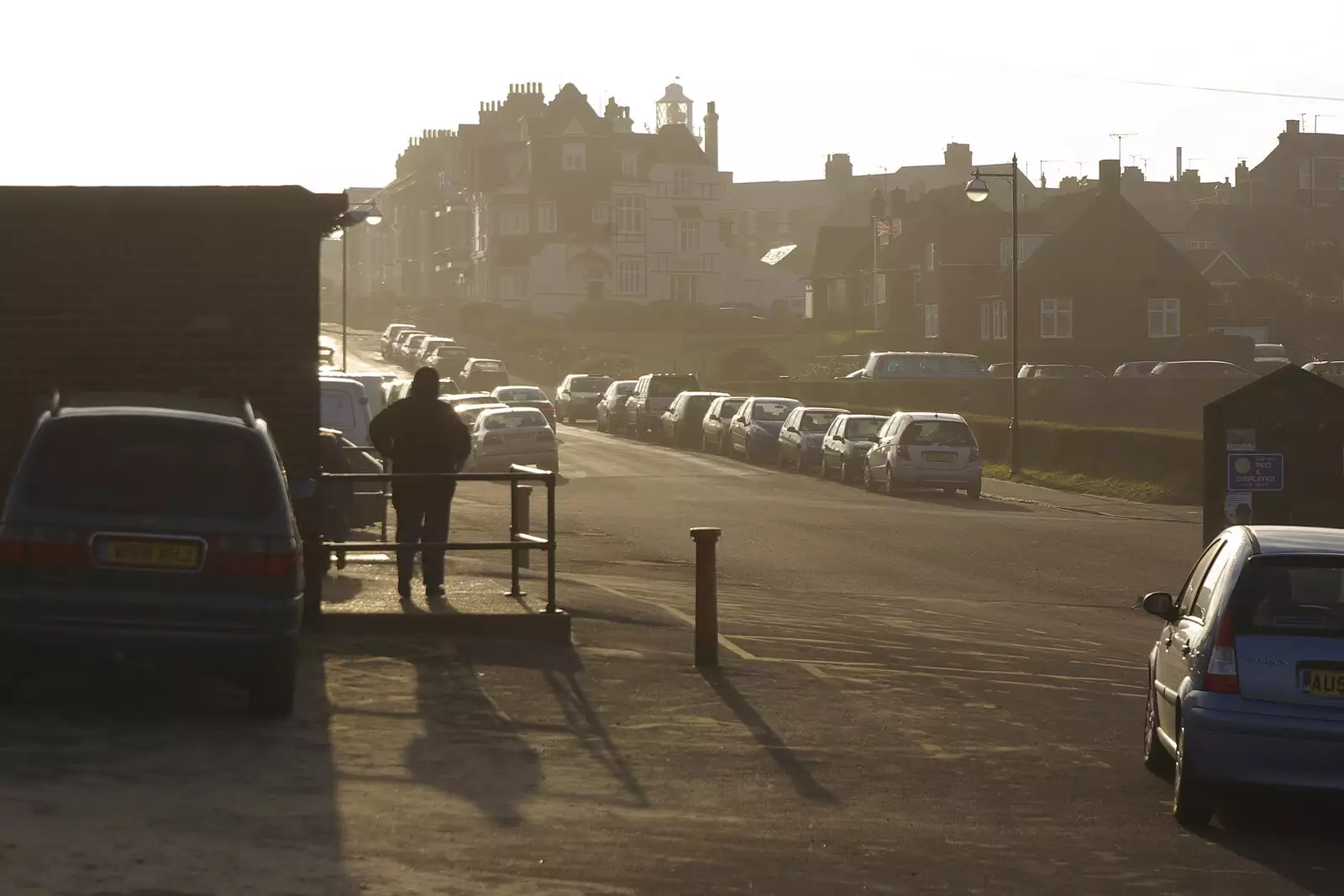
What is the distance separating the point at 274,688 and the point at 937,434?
25926 mm

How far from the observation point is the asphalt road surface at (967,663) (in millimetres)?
8602

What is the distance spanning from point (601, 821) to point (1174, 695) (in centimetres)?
300

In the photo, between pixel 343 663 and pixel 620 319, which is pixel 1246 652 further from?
pixel 620 319

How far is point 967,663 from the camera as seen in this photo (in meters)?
14.6

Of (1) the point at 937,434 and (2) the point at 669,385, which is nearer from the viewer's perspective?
(1) the point at 937,434

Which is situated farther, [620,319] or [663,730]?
[620,319]

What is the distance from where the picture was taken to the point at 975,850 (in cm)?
846

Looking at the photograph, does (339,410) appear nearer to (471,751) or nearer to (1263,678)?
(471,751)

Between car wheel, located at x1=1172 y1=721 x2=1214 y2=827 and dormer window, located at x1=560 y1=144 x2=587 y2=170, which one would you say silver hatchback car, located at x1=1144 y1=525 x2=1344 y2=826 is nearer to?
car wheel, located at x1=1172 y1=721 x2=1214 y2=827

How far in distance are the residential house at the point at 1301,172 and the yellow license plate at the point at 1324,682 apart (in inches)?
5139

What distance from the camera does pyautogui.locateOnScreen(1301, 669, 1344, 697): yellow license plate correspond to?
29.0 ft

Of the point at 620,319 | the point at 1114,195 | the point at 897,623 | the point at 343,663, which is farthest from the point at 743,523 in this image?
the point at 620,319

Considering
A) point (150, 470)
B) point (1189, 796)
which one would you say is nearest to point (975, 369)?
point (150, 470)

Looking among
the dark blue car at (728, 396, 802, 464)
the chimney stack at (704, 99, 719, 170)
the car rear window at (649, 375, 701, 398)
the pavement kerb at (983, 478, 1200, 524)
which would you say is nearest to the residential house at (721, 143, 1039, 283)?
the chimney stack at (704, 99, 719, 170)
